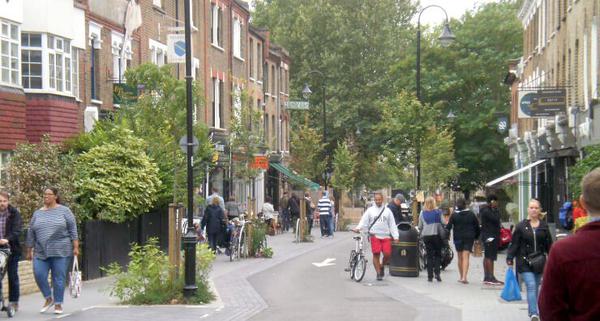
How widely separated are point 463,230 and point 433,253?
1.28 meters

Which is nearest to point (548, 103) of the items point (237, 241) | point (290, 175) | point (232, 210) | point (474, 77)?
point (232, 210)

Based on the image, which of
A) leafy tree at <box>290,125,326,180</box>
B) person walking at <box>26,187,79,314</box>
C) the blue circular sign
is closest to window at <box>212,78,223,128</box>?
leafy tree at <box>290,125,326,180</box>

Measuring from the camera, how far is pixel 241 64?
5000 centimetres

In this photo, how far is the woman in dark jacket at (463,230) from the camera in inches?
804

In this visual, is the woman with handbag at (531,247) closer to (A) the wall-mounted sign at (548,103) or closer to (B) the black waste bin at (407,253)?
(B) the black waste bin at (407,253)

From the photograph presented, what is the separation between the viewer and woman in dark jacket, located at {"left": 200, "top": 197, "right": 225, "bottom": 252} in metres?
28.0

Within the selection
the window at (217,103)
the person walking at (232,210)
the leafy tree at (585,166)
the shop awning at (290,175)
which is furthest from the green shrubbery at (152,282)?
the shop awning at (290,175)

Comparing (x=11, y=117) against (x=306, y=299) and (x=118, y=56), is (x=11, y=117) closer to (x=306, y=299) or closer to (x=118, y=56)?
(x=118, y=56)

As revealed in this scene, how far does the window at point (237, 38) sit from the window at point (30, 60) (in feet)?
75.9

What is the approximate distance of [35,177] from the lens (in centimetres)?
1972

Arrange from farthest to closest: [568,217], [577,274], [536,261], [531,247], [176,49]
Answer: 1. [176,49]
2. [568,217]
3. [531,247]
4. [536,261]
5. [577,274]

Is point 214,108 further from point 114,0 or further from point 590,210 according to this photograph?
point 590,210

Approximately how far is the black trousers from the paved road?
0.89 m

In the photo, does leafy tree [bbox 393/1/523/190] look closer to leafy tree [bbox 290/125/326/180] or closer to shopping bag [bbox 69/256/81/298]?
leafy tree [bbox 290/125/326/180]
